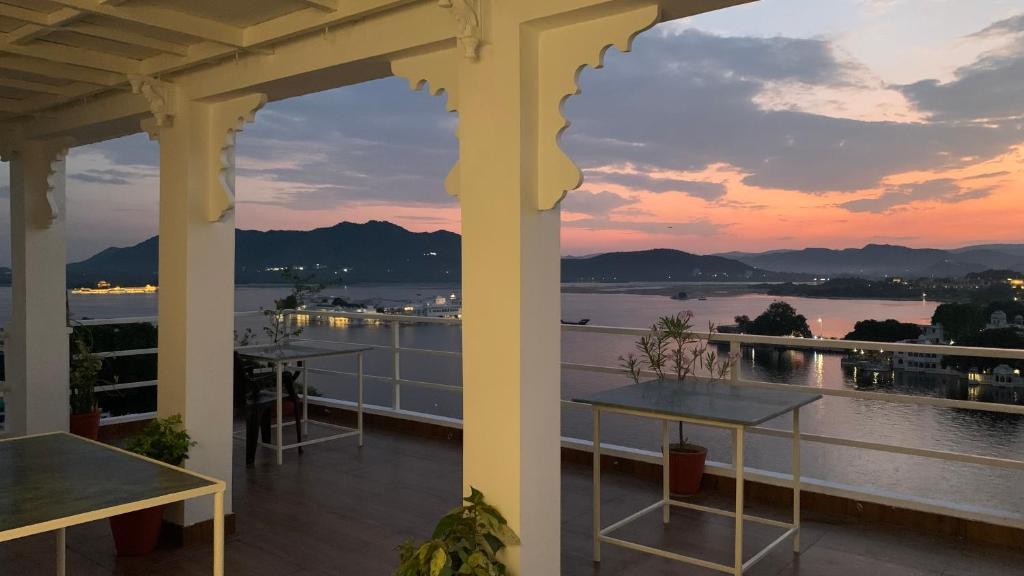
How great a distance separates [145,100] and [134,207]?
20.7ft

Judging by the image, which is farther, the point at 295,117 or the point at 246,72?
→ the point at 295,117

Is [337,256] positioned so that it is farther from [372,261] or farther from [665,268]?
[665,268]

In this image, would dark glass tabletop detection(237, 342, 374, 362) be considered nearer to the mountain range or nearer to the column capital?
the mountain range

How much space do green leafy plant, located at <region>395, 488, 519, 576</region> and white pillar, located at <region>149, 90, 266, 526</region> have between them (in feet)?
6.80

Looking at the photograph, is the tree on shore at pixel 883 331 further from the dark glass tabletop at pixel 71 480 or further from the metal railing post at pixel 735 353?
the dark glass tabletop at pixel 71 480

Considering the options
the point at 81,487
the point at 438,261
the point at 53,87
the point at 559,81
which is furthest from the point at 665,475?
the point at 438,261

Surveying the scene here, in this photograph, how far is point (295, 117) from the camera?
1333cm

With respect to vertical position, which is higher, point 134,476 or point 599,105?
point 599,105

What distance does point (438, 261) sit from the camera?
10352mm

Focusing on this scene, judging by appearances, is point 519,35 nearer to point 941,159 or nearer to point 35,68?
point 35,68

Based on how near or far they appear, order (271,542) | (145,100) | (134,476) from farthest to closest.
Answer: (145,100), (271,542), (134,476)

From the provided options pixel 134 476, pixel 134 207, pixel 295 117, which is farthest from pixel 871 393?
pixel 295 117

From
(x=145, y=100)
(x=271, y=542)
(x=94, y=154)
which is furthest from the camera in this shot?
(x=94, y=154)

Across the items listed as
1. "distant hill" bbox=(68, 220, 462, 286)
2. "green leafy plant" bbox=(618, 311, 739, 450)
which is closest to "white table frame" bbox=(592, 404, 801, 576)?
"green leafy plant" bbox=(618, 311, 739, 450)
